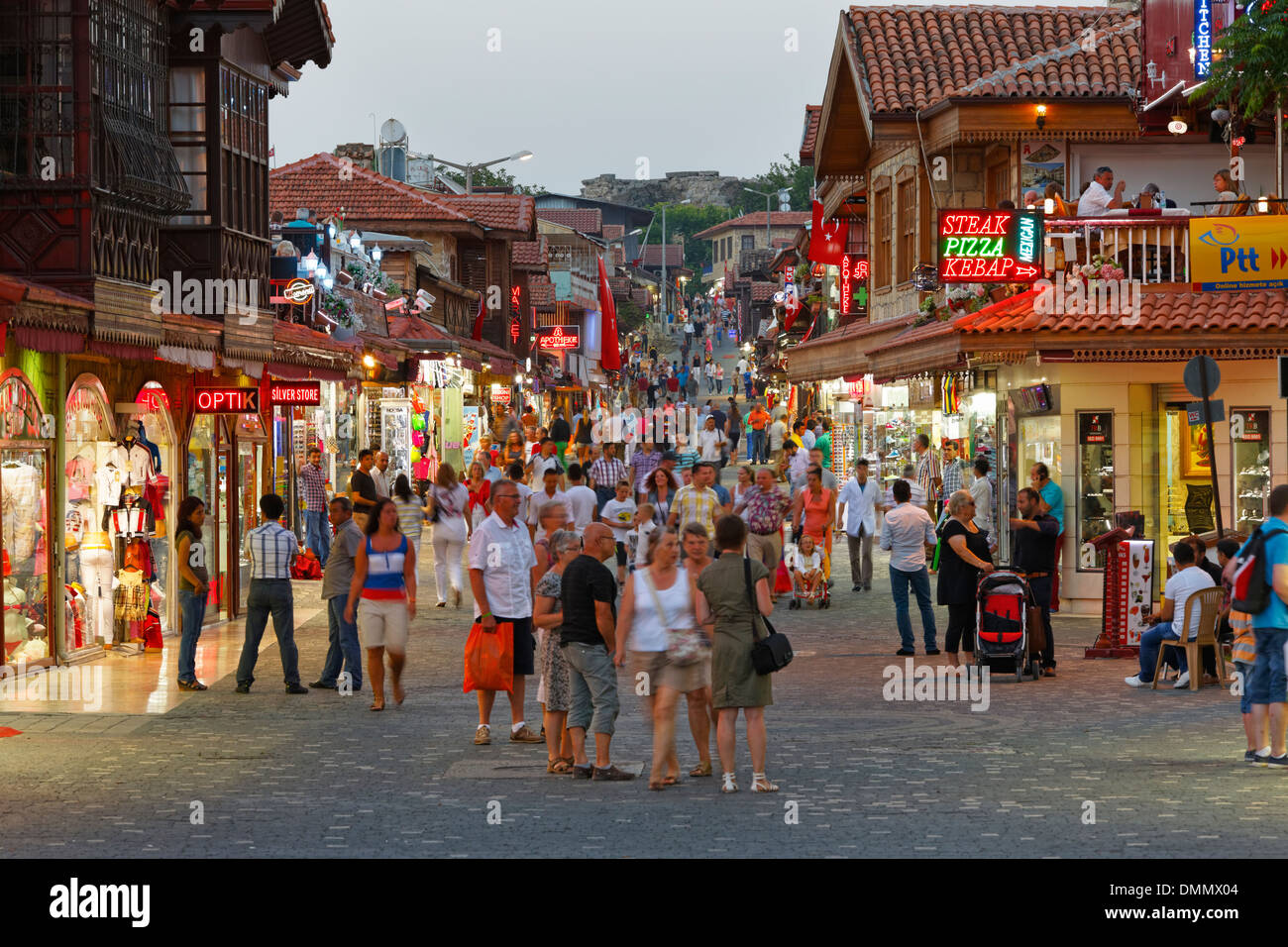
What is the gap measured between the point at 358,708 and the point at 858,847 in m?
6.93

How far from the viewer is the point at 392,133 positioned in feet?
203

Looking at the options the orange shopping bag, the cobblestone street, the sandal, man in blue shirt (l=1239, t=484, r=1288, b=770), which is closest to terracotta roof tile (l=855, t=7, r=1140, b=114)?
the cobblestone street

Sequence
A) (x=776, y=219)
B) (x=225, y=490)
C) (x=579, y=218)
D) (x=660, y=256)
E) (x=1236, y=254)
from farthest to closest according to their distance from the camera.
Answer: (x=660, y=256), (x=776, y=219), (x=579, y=218), (x=225, y=490), (x=1236, y=254)

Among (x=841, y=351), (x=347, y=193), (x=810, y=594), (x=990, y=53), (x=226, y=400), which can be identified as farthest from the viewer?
(x=347, y=193)

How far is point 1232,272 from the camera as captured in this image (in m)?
21.1

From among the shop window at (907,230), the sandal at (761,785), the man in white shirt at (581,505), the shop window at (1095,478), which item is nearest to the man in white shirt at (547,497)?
the man in white shirt at (581,505)

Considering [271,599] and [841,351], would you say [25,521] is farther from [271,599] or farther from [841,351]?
[841,351]

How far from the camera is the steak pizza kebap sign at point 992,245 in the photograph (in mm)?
22391

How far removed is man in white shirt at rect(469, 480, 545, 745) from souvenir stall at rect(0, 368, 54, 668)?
538 cm

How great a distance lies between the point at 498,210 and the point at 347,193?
23.2ft

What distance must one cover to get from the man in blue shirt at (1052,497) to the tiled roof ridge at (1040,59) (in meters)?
8.71

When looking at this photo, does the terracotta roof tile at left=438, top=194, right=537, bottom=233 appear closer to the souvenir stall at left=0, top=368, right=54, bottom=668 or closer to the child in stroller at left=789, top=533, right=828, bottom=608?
the child in stroller at left=789, top=533, right=828, bottom=608

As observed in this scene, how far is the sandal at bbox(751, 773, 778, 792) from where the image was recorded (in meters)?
11.3

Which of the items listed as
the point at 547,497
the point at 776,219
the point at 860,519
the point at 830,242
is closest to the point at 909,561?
the point at 547,497
